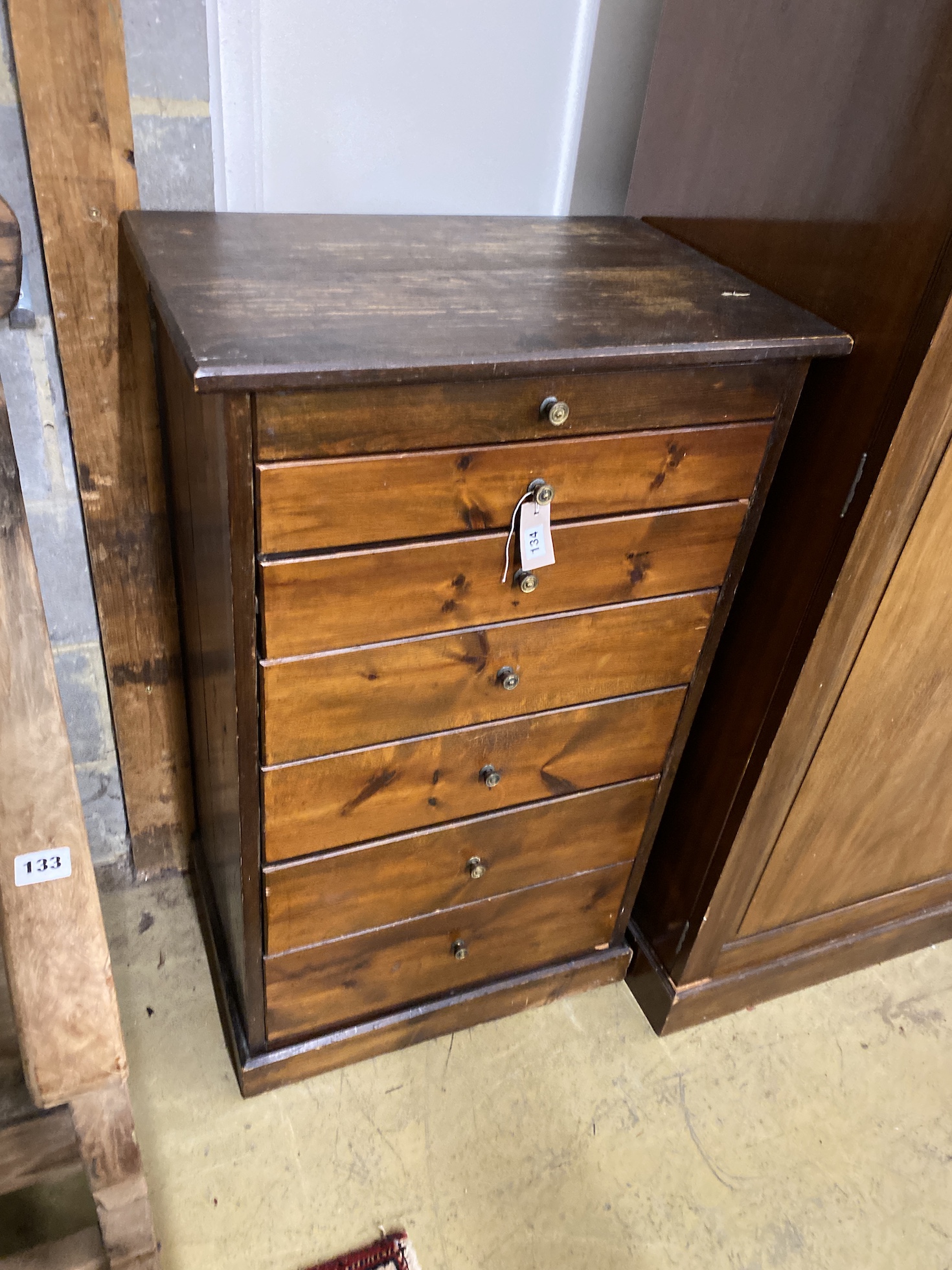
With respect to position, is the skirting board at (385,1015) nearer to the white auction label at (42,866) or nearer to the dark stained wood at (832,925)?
the dark stained wood at (832,925)

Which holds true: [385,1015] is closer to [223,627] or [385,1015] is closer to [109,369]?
[223,627]

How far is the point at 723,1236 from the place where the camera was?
1299 mm

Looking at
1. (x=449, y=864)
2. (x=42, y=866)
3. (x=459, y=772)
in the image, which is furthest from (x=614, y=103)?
(x=42, y=866)

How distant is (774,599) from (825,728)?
0.67 feet

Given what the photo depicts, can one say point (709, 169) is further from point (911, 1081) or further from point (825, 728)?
point (911, 1081)

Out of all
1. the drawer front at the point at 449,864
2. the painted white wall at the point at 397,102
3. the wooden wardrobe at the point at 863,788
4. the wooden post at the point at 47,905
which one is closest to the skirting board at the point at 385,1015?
the wooden wardrobe at the point at 863,788

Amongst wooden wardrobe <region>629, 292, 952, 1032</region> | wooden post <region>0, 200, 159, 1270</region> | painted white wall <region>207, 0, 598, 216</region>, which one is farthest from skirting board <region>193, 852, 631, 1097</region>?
painted white wall <region>207, 0, 598, 216</region>

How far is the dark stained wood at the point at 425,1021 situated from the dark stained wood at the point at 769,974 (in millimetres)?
69

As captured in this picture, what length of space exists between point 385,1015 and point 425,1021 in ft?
0.24

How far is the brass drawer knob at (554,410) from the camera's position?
0.87 metres

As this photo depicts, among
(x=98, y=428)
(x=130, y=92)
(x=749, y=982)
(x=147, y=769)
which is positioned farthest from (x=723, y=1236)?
(x=130, y=92)

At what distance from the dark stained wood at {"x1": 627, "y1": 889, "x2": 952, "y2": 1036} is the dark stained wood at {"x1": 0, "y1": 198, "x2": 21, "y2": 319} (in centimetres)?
133

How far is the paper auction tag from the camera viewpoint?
943 millimetres

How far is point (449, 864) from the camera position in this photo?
49.3 inches
